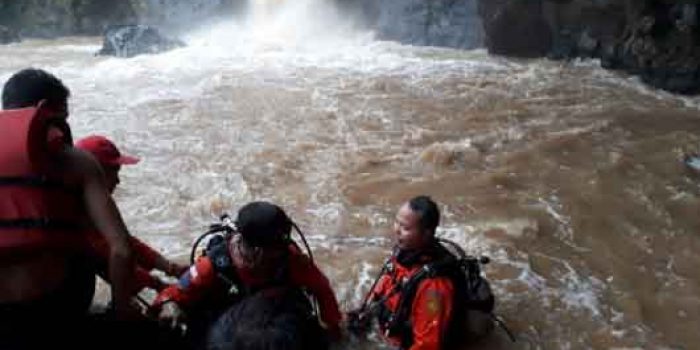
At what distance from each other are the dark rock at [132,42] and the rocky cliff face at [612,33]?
8.08 m

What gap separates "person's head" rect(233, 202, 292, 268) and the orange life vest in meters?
0.73

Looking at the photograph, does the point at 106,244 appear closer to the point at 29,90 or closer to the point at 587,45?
the point at 29,90

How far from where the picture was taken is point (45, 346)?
2.66 meters

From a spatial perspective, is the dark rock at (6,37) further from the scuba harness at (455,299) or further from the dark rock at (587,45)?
the scuba harness at (455,299)

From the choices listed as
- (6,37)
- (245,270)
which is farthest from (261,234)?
(6,37)

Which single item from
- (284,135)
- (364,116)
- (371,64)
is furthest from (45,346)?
(371,64)

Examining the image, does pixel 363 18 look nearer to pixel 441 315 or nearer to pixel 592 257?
pixel 592 257

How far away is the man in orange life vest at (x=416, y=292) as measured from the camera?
10.7 feet

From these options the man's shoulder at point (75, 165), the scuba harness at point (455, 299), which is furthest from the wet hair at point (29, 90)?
the scuba harness at point (455, 299)

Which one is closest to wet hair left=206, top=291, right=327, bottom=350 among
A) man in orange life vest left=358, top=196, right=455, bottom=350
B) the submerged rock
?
man in orange life vest left=358, top=196, right=455, bottom=350

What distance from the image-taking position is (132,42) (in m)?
17.5

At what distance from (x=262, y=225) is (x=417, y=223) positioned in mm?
826

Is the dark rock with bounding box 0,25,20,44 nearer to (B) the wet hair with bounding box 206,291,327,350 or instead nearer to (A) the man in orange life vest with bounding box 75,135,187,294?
(A) the man in orange life vest with bounding box 75,135,187,294

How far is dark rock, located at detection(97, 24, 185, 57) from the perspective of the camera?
57.3 ft
